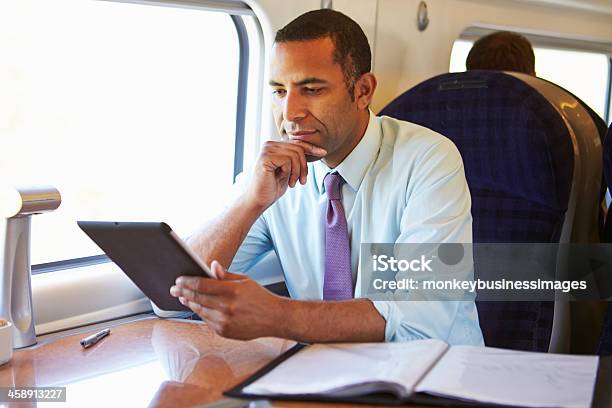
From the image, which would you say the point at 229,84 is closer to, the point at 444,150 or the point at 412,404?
the point at 444,150

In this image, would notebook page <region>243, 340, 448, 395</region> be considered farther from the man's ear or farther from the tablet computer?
the man's ear

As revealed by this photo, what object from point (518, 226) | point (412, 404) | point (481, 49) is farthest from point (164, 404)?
point (481, 49)

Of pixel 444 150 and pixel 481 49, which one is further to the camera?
pixel 481 49

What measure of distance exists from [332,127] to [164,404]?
2.73 ft

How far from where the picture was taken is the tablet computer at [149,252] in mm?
1434

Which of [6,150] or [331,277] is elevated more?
[6,150]

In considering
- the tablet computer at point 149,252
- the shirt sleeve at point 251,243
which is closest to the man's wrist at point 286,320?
the tablet computer at point 149,252

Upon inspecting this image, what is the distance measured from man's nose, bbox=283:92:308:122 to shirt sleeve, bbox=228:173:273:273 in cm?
25

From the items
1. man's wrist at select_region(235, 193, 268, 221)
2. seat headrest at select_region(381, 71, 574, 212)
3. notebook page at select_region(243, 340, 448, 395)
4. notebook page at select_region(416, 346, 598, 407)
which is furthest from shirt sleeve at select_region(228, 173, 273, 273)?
notebook page at select_region(416, 346, 598, 407)

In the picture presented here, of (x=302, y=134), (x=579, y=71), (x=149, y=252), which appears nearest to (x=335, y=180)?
(x=302, y=134)

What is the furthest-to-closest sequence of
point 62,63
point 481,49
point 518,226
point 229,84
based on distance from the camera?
1. point 481,49
2. point 229,84
3. point 518,226
4. point 62,63

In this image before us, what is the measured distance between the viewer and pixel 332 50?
1.95 meters

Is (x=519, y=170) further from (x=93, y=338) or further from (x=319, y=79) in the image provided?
(x=93, y=338)

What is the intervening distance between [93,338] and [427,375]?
0.71 m
